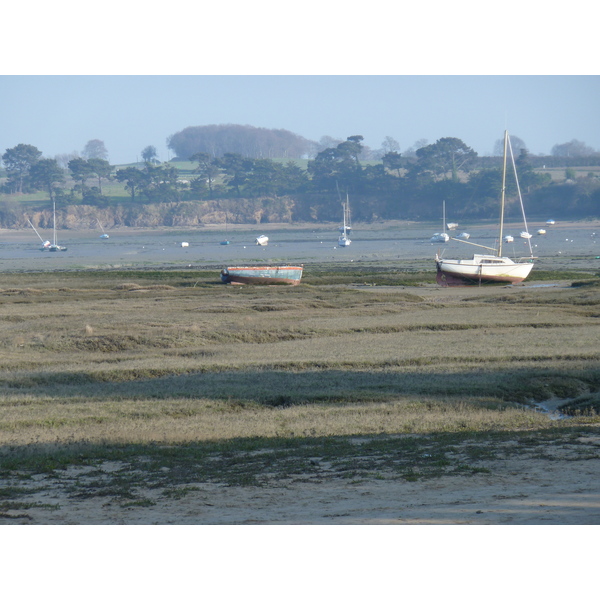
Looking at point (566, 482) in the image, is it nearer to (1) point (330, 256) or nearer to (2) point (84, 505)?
(2) point (84, 505)

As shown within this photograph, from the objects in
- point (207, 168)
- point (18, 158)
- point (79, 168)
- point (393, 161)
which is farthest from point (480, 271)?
point (18, 158)

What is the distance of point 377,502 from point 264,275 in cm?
4478

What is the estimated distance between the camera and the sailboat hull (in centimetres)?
5219

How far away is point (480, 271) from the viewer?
52.7 metres

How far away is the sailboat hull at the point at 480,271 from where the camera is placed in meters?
Answer: 52.2

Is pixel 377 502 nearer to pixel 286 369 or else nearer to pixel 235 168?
pixel 286 369

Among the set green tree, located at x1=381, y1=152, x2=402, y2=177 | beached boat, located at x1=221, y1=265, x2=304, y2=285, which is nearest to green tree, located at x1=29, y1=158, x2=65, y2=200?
green tree, located at x1=381, y1=152, x2=402, y2=177

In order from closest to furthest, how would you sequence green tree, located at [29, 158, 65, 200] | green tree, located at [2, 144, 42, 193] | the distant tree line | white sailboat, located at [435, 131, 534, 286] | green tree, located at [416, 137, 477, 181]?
white sailboat, located at [435, 131, 534, 286] < the distant tree line < green tree, located at [416, 137, 477, 181] < green tree, located at [29, 158, 65, 200] < green tree, located at [2, 144, 42, 193]

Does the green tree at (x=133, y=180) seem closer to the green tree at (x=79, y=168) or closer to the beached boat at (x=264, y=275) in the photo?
Result: the green tree at (x=79, y=168)

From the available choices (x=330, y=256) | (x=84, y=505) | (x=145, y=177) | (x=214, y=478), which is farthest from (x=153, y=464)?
(x=145, y=177)

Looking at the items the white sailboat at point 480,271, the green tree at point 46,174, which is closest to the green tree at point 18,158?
the green tree at point 46,174

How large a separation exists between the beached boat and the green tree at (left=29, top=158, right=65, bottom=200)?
145m

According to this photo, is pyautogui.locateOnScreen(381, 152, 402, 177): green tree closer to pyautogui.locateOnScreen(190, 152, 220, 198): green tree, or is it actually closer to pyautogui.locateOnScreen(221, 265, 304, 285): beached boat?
pyautogui.locateOnScreen(190, 152, 220, 198): green tree

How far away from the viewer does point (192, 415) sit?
15953 mm
